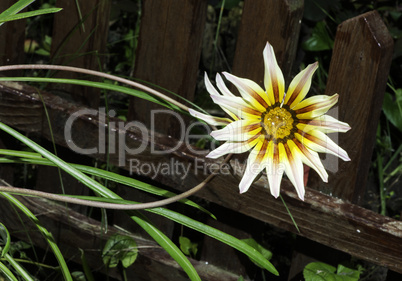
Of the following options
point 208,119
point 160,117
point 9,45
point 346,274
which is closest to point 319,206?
point 346,274

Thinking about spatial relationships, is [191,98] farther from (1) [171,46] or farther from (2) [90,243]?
(2) [90,243]

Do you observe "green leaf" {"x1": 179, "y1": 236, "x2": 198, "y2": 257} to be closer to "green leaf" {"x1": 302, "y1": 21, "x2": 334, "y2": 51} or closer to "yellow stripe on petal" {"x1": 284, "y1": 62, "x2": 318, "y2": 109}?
"green leaf" {"x1": 302, "y1": 21, "x2": 334, "y2": 51}

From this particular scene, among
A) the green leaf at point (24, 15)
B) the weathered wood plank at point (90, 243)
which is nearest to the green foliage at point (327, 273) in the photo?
the weathered wood plank at point (90, 243)

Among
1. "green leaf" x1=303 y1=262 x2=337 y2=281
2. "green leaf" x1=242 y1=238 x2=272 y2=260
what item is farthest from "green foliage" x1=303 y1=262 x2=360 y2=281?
"green leaf" x1=242 y1=238 x2=272 y2=260

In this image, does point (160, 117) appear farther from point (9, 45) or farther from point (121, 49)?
point (121, 49)

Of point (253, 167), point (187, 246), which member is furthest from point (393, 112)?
point (253, 167)

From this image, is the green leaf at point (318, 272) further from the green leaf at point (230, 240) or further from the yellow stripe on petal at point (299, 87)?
the yellow stripe on petal at point (299, 87)

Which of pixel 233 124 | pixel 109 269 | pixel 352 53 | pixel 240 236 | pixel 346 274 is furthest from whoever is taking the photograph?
pixel 109 269
